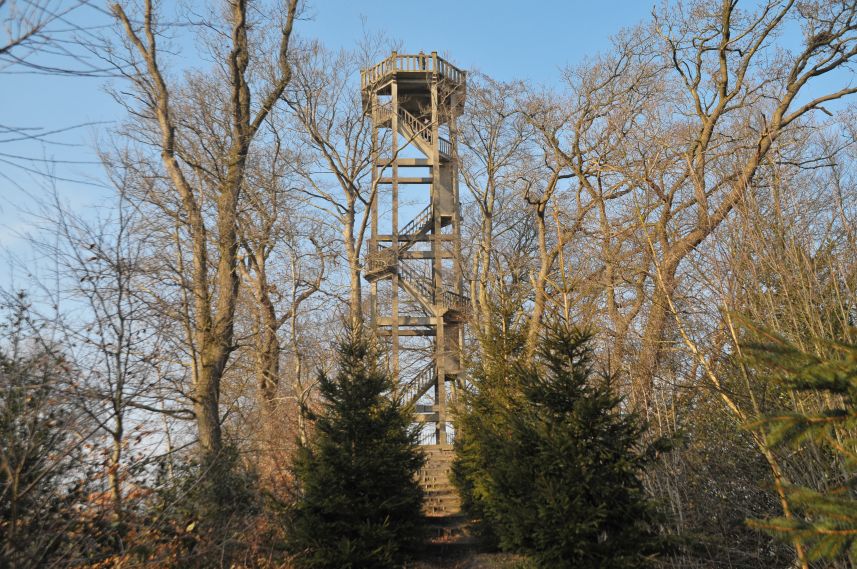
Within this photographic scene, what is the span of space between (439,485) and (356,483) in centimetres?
948

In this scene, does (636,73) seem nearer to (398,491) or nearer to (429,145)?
(429,145)

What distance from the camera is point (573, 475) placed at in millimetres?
8242

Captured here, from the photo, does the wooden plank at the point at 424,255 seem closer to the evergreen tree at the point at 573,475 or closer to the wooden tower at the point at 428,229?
the wooden tower at the point at 428,229

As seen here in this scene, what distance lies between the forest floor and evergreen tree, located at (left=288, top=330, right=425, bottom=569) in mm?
1470

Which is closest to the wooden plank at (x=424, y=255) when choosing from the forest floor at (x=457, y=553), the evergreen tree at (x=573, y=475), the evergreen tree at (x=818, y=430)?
the forest floor at (x=457, y=553)

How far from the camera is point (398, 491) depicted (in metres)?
11.6

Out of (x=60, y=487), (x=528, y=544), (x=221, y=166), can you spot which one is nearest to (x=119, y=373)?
(x=60, y=487)

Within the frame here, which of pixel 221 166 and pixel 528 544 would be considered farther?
pixel 221 166

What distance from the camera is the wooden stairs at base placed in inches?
719

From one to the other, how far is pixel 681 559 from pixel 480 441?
5.46 metres

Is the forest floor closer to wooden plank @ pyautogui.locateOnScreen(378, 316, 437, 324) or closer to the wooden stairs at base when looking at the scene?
the wooden stairs at base

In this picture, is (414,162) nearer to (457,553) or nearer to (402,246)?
(402,246)

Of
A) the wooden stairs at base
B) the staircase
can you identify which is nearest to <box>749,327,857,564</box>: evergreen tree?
the wooden stairs at base

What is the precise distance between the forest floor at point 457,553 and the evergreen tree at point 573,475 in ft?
8.99
